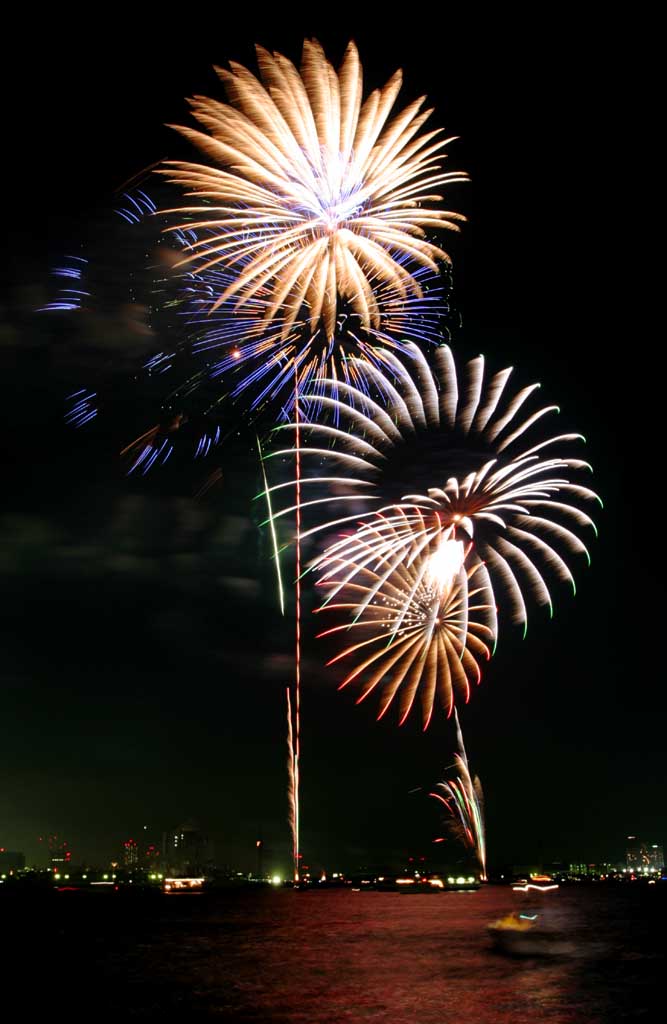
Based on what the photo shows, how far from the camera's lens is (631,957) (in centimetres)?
5328

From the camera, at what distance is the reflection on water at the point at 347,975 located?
1239 inches

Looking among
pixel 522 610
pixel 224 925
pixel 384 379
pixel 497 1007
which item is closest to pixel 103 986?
pixel 497 1007

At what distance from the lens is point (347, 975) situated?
41.7 meters

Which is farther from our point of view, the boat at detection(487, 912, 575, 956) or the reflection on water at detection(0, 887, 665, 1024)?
the boat at detection(487, 912, 575, 956)

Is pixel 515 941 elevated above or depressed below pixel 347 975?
below

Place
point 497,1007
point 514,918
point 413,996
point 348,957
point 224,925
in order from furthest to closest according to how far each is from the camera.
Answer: point 224,925, point 514,918, point 348,957, point 413,996, point 497,1007

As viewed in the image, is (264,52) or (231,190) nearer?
(264,52)

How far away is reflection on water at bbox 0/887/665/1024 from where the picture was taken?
31469mm

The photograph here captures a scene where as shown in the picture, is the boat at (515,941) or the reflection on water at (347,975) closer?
the reflection on water at (347,975)

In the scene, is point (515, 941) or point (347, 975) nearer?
point (347, 975)

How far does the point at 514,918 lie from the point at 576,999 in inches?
832

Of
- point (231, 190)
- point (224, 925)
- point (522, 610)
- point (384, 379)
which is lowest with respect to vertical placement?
point (224, 925)

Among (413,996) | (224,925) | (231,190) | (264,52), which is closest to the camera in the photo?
(264,52)

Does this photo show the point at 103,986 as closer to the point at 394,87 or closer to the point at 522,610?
the point at 522,610
